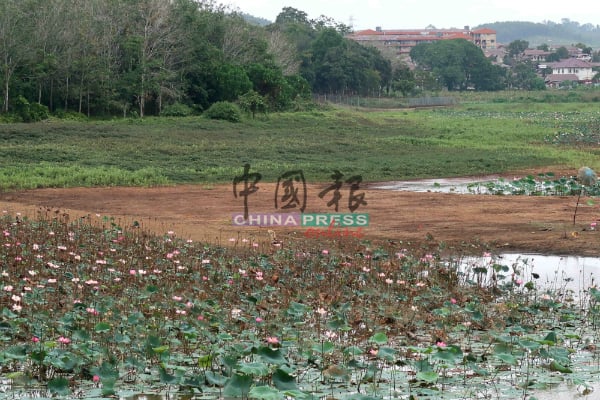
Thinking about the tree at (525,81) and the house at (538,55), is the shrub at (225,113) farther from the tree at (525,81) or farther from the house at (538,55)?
the house at (538,55)

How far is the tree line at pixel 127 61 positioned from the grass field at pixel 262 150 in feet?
12.6

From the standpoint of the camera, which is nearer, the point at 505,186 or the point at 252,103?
the point at 505,186

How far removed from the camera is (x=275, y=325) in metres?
8.04

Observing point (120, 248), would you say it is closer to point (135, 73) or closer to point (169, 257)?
point (169, 257)

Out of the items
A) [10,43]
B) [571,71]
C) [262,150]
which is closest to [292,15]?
[571,71]

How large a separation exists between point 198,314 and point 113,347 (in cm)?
97

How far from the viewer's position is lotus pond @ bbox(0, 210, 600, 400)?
656 centimetres

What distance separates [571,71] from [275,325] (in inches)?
5752

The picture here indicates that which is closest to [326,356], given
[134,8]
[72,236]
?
[72,236]

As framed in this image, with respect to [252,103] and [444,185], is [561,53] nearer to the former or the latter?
[252,103]

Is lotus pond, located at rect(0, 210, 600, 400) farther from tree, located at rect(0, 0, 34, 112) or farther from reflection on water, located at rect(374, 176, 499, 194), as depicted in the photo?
tree, located at rect(0, 0, 34, 112)

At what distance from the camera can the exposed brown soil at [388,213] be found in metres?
14.6

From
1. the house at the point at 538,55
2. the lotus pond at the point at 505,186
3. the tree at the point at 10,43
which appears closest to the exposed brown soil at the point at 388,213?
the lotus pond at the point at 505,186

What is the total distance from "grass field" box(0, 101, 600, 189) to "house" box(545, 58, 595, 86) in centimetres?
9733
